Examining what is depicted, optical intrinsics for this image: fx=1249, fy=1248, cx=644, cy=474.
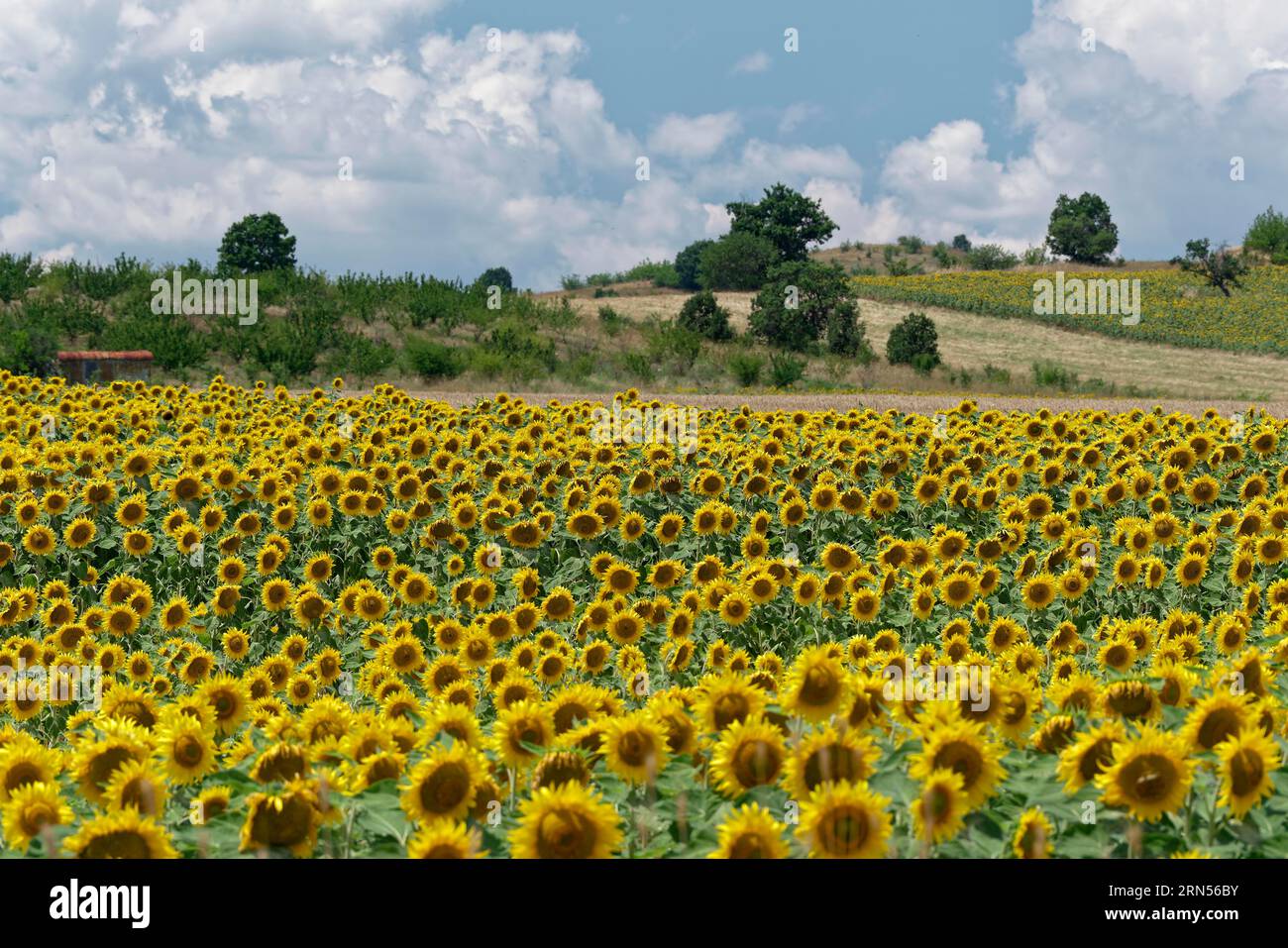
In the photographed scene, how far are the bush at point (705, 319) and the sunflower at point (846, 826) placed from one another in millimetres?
47930

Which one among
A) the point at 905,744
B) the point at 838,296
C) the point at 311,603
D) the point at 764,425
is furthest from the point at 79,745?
the point at 838,296

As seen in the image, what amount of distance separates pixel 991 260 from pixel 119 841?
10890 cm

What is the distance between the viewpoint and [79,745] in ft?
11.7

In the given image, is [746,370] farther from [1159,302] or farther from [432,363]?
[1159,302]

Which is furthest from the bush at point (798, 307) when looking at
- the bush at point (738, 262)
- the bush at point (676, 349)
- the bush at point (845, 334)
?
the bush at point (738, 262)

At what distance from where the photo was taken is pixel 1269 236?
10962 centimetres

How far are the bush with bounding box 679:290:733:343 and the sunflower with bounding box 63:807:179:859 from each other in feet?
157

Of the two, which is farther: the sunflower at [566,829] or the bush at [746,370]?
the bush at [746,370]

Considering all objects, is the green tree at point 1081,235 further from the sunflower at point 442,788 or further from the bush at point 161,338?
the sunflower at point 442,788

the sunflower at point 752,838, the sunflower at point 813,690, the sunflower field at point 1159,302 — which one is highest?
the sunflower field at point 1159,302

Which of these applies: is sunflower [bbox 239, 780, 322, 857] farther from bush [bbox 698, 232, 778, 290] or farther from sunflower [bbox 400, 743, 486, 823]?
bush [bbox 698, 232, 778, 290]

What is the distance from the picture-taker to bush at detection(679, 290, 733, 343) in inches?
1994

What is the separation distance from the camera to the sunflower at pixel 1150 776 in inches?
114
